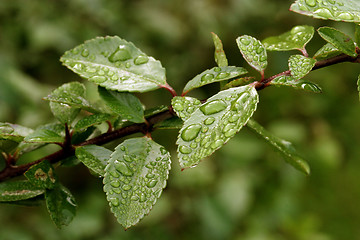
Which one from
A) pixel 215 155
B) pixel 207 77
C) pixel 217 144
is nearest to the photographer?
pixel 217 144

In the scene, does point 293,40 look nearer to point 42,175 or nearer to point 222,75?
point 222,75

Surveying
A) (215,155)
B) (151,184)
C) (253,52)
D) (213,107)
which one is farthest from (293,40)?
(215,155)

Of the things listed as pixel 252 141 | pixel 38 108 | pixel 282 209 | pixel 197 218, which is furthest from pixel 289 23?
pixel 38 108

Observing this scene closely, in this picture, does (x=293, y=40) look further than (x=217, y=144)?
Yes

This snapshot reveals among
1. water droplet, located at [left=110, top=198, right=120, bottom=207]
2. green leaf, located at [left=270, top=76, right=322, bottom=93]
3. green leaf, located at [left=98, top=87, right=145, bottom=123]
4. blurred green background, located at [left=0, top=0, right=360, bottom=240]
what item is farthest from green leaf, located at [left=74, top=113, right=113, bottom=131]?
blurred green background, located at [left=0, top=0, right=360, bottom=240]

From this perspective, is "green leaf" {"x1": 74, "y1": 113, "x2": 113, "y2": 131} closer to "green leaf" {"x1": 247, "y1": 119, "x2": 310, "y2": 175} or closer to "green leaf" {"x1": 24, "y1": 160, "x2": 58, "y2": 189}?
"green leaf" {"x1": 24, "y1": 160, "x2": 58, "y2": 189}

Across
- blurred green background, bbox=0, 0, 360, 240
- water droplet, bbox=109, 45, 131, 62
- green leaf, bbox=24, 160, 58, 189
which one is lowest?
blurred green background, bbox=0, 0, 360, 240

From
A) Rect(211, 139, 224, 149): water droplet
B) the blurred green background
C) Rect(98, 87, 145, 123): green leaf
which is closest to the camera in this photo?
Rect(211, 139, 224, 149): water droplet
